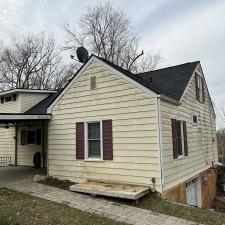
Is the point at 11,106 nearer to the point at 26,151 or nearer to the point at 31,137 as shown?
the point at 31,137

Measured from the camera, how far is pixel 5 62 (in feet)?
106

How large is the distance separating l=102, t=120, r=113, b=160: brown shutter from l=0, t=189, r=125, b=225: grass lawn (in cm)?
251

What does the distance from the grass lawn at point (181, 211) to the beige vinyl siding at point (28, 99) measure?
34.5 ft

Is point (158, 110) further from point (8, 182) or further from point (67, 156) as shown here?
point (8, 182)

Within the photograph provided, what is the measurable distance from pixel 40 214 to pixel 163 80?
820 cm

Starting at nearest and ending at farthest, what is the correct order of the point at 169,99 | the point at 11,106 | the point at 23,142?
the point at 169,99 < the point at 23,142 < the point at 11,106

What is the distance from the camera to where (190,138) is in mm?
11445

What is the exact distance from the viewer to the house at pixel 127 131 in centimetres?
862

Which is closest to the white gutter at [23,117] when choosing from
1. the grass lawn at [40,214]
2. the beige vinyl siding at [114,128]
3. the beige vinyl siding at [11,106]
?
the beige vinyl siding at [114,128]

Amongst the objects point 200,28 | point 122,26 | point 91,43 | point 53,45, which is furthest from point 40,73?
point 200,28

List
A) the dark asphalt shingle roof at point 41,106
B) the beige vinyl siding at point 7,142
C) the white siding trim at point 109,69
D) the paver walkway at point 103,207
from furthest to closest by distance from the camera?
the beige vinyl siding at point 7,142 → the dark asphalt shingle roof at point 41,106 → the white siding trim at point 109,69 → the paver walkway at point 103,207

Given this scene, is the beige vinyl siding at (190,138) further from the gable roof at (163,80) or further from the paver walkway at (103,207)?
the paver walkway at (103,207)

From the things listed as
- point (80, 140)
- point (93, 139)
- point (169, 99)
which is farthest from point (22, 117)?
point (169, 99)

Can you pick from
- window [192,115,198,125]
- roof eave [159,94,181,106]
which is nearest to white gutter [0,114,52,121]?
roof eave [159,94,181,106]
